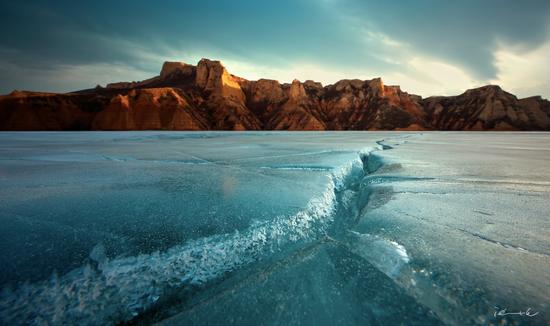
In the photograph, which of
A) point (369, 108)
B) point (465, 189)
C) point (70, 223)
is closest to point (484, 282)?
point (465, 189)

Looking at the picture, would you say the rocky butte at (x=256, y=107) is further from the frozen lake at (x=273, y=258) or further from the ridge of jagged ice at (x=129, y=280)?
the ridge of jagged ice at (x=129, y=280)

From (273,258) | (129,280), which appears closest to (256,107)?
(273,258)

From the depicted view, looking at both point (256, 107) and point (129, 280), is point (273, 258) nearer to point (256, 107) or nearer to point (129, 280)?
point (129, 280)

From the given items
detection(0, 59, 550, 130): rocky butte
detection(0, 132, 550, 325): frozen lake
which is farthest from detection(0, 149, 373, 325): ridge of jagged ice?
detection(0, 59, 550, 130): rocky butte

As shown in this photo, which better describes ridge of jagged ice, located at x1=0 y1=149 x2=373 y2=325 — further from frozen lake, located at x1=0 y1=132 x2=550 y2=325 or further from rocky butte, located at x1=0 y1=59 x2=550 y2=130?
rocky butte, located at x1=0 y1=59 x2=550 y2=130

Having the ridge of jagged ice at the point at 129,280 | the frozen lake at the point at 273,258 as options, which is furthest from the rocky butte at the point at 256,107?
the ridge of jagged ice at the point at 129,280

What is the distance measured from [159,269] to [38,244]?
24.3 inches

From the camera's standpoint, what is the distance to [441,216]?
58.7 inches

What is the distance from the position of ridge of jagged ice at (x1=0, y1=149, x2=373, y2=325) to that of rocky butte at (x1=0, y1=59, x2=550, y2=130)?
6469cm

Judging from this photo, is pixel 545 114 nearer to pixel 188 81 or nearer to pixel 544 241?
pixel 544 241

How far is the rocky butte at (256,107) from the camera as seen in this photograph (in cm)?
6097

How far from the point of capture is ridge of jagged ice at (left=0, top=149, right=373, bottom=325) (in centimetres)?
77

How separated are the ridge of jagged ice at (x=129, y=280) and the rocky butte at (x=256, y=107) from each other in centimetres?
6469

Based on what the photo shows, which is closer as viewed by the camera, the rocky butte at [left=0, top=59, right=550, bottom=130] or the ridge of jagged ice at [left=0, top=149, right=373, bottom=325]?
the ridge of jagged ice at [left=0, top=149, right=373, bottom=325]
